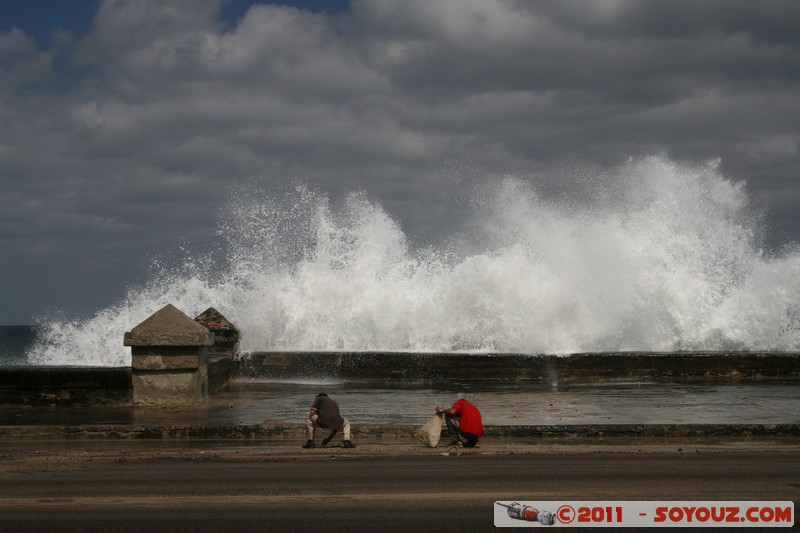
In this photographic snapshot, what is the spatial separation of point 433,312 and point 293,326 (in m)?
3.43

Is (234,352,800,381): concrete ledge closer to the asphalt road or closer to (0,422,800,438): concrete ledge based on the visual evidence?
(0,422,800,438): concrete ledge

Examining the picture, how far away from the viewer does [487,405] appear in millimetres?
13234

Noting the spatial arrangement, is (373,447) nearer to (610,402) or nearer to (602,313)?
(610,402)

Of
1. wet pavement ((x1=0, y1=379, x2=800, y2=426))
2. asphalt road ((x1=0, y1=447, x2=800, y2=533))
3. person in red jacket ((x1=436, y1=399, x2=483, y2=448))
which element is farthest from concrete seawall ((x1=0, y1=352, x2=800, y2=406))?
asphalt road ((x1=0, y1=447, x2=800, y2=533))

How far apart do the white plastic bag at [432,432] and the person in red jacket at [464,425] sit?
117mm

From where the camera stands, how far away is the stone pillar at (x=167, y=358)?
12719 millimetres

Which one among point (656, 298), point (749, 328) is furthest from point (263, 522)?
point (749, 328)

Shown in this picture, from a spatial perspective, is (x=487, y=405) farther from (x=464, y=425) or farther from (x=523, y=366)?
(x=523, y=366)

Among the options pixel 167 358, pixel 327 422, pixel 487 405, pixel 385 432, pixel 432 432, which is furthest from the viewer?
pixel 487 405

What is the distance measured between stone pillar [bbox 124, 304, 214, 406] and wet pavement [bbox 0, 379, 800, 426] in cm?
28

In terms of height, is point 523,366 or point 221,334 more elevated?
point 221,334

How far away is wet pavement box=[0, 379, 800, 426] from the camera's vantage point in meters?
11.6

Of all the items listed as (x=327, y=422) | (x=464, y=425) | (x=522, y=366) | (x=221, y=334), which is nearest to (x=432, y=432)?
(x=464, y=425)

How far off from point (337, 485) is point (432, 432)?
8.42 ft
